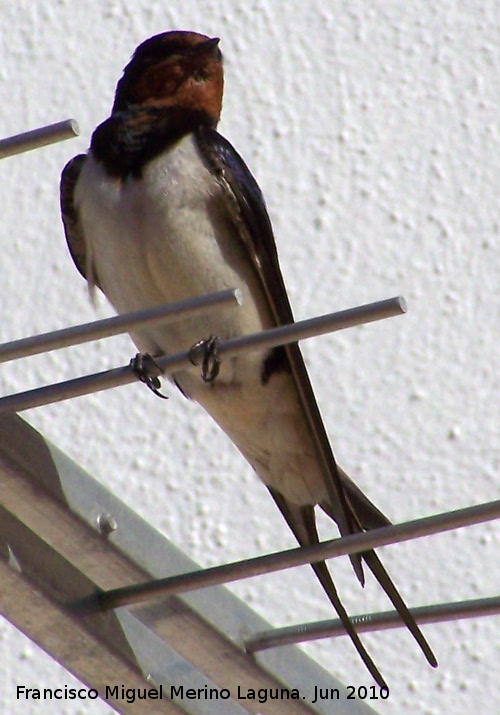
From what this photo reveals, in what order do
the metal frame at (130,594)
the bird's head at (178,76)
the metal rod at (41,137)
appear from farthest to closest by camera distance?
the bird's head at (178,76)
the metal frame at (130,594)
the metal rod at (41,137)

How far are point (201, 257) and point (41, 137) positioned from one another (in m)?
0.38

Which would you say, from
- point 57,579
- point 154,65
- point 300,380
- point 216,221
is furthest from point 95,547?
point 154,65

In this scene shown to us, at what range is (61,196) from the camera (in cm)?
92

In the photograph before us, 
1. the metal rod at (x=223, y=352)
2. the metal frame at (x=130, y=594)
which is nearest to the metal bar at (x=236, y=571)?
the metal frame at (x=130, y=594)

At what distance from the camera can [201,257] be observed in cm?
84

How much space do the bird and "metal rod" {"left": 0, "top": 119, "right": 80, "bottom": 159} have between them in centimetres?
32

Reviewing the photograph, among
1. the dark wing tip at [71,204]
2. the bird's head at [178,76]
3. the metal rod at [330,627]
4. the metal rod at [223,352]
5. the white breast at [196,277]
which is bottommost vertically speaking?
the metal rod at [330,627]

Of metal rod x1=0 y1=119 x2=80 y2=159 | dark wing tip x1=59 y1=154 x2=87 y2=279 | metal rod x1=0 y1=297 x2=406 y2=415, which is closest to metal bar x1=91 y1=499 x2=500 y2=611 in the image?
metal rod x1=0 y1=297 x2=406 y2=415

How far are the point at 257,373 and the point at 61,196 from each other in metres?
0.20

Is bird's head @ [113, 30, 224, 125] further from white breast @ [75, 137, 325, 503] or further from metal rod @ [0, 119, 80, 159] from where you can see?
metal rod @ [0, 119, 80, 159]

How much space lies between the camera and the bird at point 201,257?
837mm

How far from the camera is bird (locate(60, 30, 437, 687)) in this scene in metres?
0.84

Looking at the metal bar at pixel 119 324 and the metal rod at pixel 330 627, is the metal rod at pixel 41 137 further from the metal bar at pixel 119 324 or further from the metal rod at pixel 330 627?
the metal rod at pixel 330 627

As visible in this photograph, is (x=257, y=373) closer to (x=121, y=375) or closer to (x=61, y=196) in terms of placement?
(x=61, y=196)
